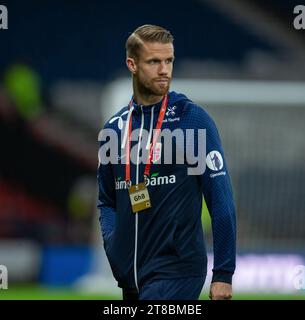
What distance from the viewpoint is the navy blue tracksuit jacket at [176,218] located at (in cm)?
454

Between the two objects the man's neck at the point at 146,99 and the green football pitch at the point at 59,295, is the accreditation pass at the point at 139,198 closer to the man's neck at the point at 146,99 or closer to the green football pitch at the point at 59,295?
the man's neck at the point at 146,99

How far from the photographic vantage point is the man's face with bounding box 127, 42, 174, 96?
15.4ft

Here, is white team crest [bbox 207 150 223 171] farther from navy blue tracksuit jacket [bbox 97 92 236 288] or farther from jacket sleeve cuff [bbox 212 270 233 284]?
jacket sleeve cuff [bbox 212 270 233 284]

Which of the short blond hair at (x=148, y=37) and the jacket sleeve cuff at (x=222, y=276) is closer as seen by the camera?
the jacket sleeve cuff at (x=222, y=276)

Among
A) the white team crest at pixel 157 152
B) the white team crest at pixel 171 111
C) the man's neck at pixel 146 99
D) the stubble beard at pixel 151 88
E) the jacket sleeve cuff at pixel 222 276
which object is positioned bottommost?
the jacket sleeve cuff at pixel 222 276

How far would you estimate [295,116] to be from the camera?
46.0 ft

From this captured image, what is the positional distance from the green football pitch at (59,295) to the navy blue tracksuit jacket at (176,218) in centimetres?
639

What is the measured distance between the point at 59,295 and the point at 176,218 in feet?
25.5

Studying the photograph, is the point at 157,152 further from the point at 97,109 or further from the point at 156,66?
the point at 97,109

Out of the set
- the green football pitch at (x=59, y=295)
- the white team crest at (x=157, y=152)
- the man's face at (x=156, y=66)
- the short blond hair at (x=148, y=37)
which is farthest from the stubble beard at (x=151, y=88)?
the green football pitch at (x=59, y=295)

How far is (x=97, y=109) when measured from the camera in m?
16.7

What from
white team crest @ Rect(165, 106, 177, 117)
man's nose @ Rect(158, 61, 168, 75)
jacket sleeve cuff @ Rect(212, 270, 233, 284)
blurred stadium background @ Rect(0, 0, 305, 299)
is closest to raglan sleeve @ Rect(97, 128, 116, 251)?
white team crest @ Rect(165, 106, 177, 117)

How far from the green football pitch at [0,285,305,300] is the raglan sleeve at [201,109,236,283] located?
21.6ft

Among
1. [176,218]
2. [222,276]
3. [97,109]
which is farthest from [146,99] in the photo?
[97,109]
